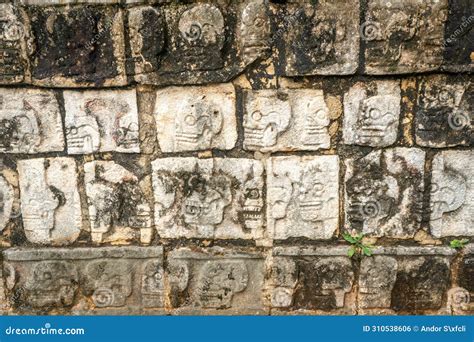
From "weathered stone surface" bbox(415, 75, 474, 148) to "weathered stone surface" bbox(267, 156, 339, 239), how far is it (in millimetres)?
589

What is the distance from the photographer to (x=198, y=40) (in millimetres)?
3129

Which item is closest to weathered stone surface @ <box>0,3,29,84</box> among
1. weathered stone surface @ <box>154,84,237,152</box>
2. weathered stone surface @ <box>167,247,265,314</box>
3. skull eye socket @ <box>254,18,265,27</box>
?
weathered stone surface @ <box>154,84,237,152</box>

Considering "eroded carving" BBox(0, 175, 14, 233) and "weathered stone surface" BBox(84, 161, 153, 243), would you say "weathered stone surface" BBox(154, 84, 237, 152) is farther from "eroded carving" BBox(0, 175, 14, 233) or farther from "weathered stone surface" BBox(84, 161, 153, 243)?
"eroded carving" BBox(0, 175, 14, 233)

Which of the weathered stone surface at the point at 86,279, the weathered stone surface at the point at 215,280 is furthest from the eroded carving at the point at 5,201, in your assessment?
the weathered stone surface at the point at 215,280

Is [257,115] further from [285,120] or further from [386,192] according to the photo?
[386,192]

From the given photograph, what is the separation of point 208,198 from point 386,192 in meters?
1.17

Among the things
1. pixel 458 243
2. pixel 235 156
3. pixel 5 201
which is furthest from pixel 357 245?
pixel 5 201

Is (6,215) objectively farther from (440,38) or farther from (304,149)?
(440,38)

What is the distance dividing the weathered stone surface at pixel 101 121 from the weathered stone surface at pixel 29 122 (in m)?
0.09

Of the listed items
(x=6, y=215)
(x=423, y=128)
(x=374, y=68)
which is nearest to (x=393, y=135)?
(x=423, y=128)

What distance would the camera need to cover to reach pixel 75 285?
356 centimetres

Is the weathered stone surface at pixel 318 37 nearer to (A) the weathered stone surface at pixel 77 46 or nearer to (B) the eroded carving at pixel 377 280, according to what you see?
(A) the weathered stone surface at pixel 77 46

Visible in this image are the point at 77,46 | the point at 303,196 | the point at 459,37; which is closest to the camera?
the point at 459,37

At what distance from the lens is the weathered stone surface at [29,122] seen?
3.32 m
